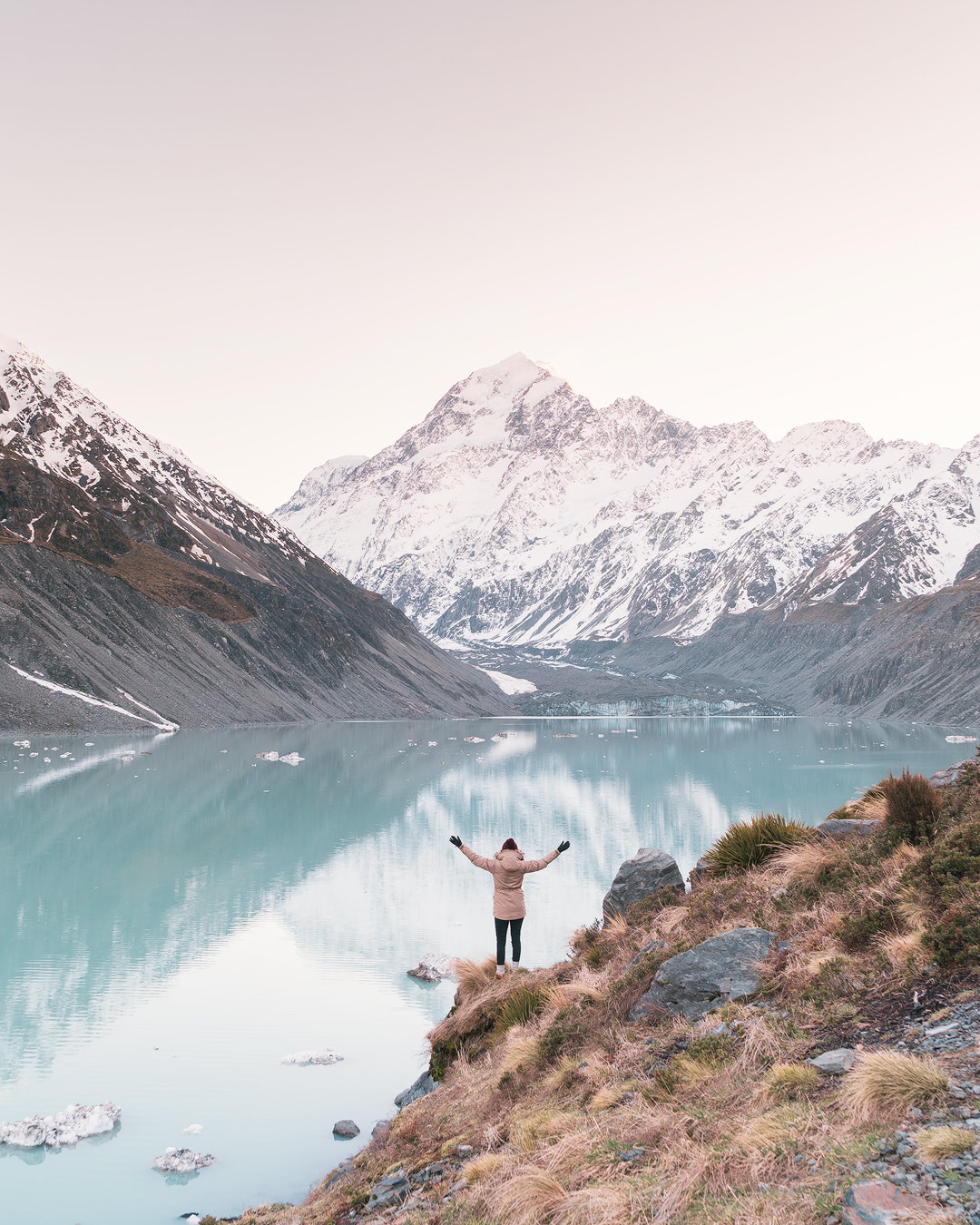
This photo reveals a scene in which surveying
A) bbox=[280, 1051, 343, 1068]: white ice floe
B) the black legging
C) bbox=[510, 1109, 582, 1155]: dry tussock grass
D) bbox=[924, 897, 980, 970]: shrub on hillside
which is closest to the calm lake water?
bbox=[280, 1051, 343, 1068]: white ice floe

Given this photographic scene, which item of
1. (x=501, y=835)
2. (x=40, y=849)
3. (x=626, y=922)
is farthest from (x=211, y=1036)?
(x=501, y=835)

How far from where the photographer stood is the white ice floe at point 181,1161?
12.5 meters

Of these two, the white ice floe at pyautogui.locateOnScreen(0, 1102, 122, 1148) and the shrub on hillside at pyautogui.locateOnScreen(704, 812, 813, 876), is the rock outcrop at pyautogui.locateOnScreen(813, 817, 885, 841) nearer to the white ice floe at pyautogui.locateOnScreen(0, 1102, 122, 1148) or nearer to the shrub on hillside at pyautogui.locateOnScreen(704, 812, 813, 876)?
the shrub on hillside at pyautogui.locateOnScreen(704, 812, 813, 876)

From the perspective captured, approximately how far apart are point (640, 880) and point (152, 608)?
4364 inches

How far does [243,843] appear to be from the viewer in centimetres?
4225

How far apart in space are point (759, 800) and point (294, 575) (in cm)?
14142

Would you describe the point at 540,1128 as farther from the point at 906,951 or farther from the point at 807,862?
the point at 807,862

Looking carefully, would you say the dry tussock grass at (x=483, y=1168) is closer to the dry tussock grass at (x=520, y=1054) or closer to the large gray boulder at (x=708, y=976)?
the dry tussock grass at (x=520, y=1054)

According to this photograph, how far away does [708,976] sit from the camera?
33.7 feet

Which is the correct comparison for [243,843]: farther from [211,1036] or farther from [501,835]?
[211,1036]

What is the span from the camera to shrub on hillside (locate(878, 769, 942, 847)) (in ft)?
38.9

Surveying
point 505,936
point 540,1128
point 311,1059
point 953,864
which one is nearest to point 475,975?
point 505,936

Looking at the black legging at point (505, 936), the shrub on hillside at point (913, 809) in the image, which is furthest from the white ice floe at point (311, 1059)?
the shrub on hillside at point (913, 809)

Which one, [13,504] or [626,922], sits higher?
[13,504]
